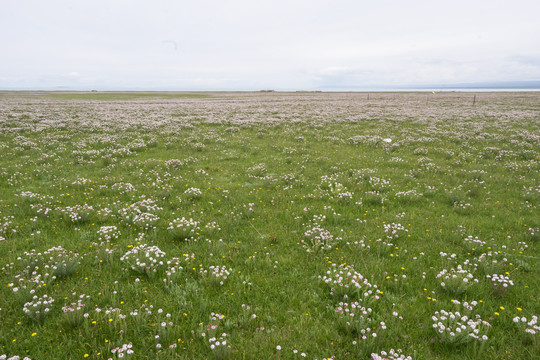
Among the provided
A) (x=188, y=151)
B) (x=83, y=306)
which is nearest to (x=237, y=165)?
(x=188, y=151)

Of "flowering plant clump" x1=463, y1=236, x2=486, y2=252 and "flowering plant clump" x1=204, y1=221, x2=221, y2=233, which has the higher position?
"flowering plant clump" x1=204, y1=221, x2=221, y2=233

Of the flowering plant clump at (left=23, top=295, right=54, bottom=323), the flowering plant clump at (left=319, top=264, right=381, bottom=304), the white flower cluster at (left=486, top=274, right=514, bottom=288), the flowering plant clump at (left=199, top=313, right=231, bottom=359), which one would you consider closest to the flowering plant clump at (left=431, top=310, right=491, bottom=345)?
the flowering plant clump at (left=319, top=264, right=381, bottom=304)

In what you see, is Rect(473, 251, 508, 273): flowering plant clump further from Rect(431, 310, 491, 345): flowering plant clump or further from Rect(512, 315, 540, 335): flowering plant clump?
Rect(431, 310, 491, 345): flowering plant clump

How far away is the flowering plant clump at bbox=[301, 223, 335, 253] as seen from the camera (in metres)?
6.92

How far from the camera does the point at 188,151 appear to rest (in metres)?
17.8

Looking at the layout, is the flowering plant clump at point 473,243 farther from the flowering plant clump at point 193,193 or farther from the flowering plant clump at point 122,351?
the flowering plant clump at point 193,193

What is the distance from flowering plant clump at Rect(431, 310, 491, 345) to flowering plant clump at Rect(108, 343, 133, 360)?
4663mm

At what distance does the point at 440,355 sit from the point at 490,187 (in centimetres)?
976

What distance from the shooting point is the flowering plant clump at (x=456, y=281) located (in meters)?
5.24

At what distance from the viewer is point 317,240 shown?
722 centimetres

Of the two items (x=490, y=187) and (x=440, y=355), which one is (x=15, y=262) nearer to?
(x=440, y=355)

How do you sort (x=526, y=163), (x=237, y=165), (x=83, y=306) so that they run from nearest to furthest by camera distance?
(x=83, y=306) → (x=526, y=163) → (x=237, y=165)

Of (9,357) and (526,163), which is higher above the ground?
(526,163)

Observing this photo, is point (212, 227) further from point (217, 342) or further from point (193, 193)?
point (217, 342)
